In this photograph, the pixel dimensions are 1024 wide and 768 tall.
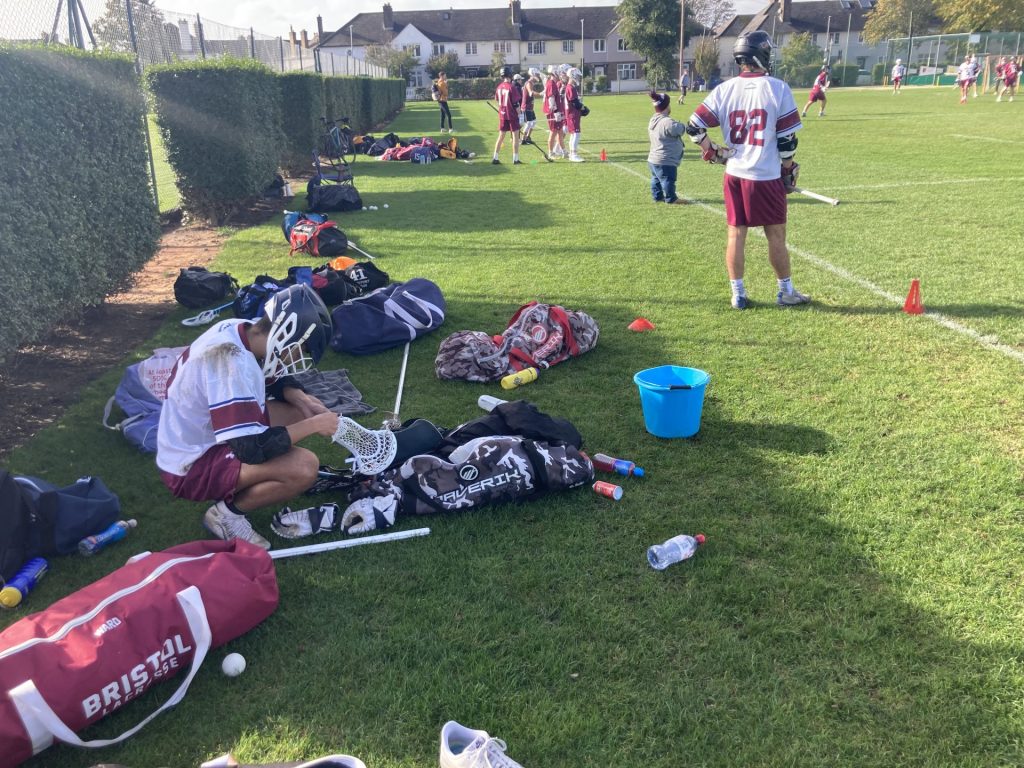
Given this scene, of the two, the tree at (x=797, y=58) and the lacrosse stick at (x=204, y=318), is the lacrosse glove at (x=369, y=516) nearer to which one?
the lacrosse stick at (x=204, y=318)

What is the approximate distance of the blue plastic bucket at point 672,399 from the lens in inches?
165

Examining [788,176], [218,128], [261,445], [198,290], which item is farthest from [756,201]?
[218,128]

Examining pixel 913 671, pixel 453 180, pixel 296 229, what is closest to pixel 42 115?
pixel 296 229

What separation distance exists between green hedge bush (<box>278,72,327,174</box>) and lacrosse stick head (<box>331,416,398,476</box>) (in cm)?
1296

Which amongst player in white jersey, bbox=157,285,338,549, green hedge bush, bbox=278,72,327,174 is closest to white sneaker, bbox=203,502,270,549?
player in white jersey, bbox=157,285,338,549

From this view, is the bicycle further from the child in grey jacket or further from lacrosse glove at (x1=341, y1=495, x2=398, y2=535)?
lacrosse glove at (x1=341, y1=495, x2=398, y2=535)

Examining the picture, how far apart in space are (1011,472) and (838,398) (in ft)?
3.71

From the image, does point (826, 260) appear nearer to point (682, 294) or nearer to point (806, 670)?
point (682, 294)

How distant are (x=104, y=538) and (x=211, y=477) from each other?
63 centimetres

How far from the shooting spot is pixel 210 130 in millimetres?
11109

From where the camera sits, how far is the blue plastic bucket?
4.20 m

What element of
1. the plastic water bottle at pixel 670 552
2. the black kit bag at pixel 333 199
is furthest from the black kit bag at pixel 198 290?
the plastic water bottle at pixel 670 552

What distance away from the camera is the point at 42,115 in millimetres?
5707

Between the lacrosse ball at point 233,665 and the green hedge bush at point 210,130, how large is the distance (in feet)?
32.8
